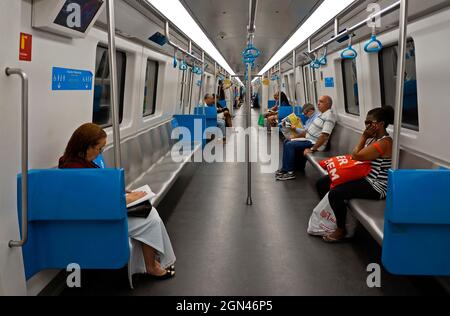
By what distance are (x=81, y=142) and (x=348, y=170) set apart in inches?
93.2

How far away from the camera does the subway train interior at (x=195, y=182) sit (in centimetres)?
231

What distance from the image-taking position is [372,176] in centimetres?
367

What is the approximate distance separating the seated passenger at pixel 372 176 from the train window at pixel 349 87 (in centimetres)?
305

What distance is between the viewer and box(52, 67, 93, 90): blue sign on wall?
280 cm

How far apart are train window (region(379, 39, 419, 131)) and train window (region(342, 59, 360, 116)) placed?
1532 millimetres

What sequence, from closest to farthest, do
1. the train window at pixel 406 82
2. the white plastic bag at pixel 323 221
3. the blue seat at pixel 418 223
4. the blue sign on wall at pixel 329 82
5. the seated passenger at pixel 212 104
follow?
the blue seat at pixel 418 223 < the white plastic bag at pixel 323 221 < the train window at pixel 406 82 < the blue sign on wall at pixel 329 82 < the seated passenger at pixel 212 104

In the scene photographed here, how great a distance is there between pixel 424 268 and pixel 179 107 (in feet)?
22.8

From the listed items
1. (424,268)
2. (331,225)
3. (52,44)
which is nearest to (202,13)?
(52,44)

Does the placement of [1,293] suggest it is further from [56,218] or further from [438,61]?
[438,61]

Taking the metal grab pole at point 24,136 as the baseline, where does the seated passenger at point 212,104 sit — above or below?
above

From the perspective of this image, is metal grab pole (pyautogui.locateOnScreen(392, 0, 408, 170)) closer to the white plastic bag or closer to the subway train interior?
the subway train interior

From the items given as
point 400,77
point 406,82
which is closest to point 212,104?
point 406,82

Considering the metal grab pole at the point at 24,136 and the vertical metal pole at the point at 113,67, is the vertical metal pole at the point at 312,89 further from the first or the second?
the metal grab pole at the point at 24,136

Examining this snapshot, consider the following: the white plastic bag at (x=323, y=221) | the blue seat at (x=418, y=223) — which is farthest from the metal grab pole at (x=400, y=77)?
the white plastic bag at (x=323, y=221)
